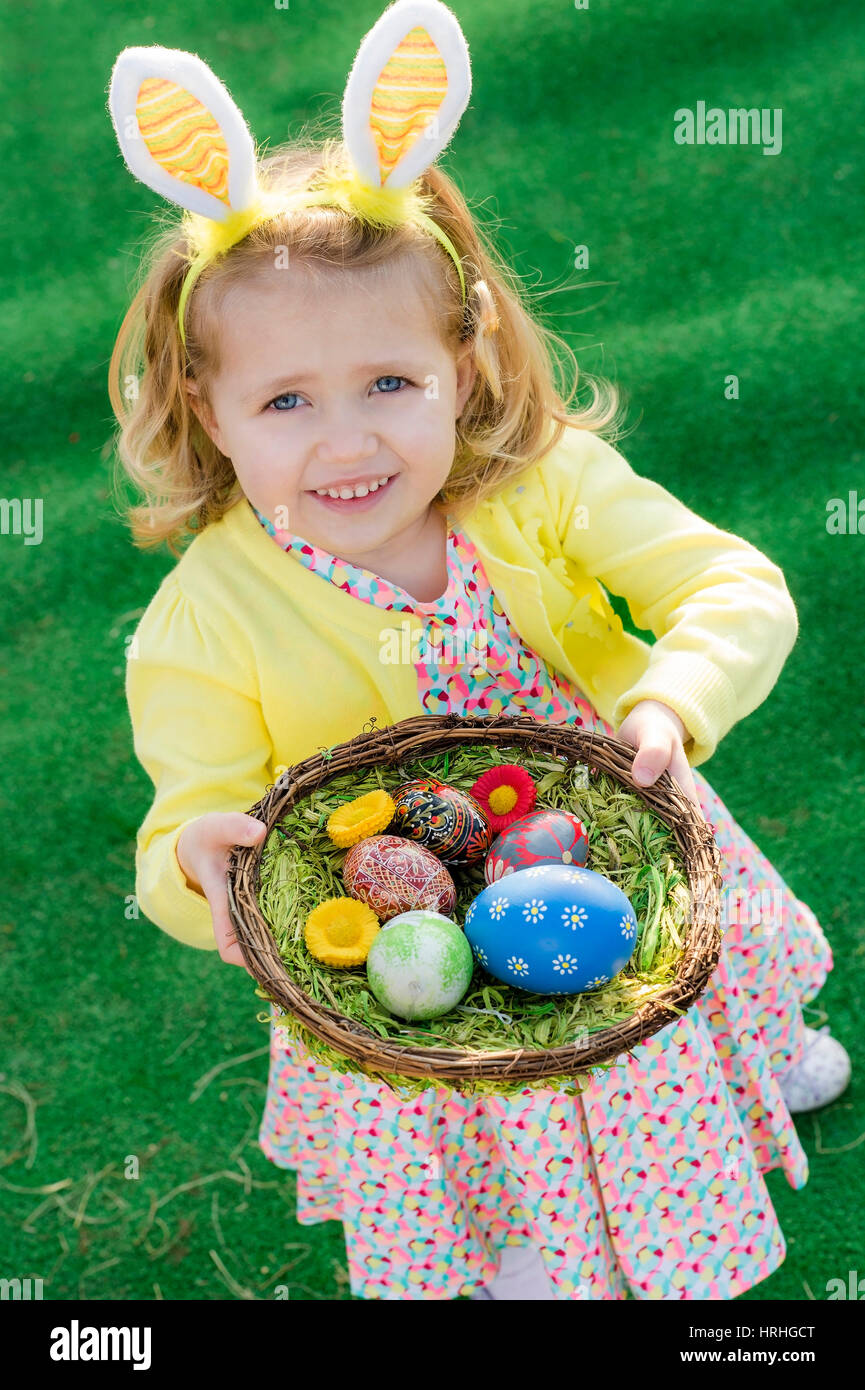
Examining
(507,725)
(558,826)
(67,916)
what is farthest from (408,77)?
(67,916)

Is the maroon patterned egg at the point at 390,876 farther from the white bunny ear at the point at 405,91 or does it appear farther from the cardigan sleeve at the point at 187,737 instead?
the white bunny ear at the point at 405,91

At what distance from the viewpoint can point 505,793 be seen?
71.9 inches

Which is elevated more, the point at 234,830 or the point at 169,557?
the point at 169,557

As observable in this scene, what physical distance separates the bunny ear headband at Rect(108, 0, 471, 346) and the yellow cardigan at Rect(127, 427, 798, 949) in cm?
48

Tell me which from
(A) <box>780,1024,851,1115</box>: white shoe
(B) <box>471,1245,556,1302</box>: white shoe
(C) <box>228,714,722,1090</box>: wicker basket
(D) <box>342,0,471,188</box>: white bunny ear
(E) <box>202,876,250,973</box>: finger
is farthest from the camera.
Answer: (A) <box>780,1024,851,1115</box>: white shoe

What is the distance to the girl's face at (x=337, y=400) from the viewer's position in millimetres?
1671

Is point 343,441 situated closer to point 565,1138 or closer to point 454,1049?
point 454,1049

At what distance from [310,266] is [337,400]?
0.18m

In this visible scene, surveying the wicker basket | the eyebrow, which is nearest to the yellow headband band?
the eyebrow

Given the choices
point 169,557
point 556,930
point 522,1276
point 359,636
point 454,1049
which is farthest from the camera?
point 169,557

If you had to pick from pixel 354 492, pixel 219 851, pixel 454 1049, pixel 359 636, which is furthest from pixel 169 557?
pixel 454 1049

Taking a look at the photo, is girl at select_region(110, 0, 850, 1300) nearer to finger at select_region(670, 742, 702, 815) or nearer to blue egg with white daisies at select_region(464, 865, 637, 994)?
finger at select_region(670, 742, 702, 815)

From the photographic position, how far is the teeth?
5.80ft

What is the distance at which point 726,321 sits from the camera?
3797 mm
